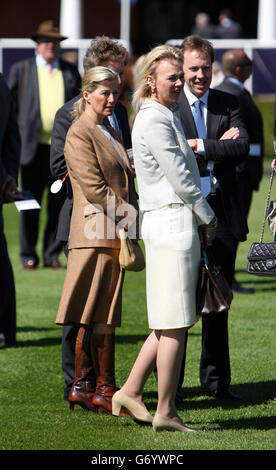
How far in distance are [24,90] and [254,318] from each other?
4273 mm

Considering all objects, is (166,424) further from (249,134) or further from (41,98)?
(41,98)

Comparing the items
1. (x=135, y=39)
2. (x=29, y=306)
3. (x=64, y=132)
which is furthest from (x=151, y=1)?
(x=64, y=132)

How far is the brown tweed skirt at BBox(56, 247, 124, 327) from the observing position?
18.7 feet

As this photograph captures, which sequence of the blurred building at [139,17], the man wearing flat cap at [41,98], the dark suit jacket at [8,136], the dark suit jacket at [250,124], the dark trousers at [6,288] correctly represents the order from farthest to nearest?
the blurred building at [139,17] → the man wearing flat cap at [41,98] → the dark suit jacket at [250,124] → the dark trousers at [6,288] → the dark suit jacket at [8,136]

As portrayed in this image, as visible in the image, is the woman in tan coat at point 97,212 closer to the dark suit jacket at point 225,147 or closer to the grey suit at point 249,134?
the dark suit jacket at point 225,147

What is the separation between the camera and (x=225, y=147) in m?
6.01

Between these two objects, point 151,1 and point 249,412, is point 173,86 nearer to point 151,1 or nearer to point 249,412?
point 249,412

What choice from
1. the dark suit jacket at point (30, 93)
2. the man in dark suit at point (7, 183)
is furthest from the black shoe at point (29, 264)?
the man in dark suit at point (7, 183)

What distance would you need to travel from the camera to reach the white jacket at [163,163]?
5.24 m

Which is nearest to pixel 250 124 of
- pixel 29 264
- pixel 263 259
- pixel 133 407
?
pixel 29 264

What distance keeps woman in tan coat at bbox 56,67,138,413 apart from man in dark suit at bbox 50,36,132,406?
8.9 inches

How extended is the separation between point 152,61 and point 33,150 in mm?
6114

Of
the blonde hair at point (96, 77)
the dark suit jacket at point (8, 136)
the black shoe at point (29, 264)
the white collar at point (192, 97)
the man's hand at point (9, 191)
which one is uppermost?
the blonde hair at point (96, 77)

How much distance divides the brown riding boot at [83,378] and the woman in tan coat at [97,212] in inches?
3.8
